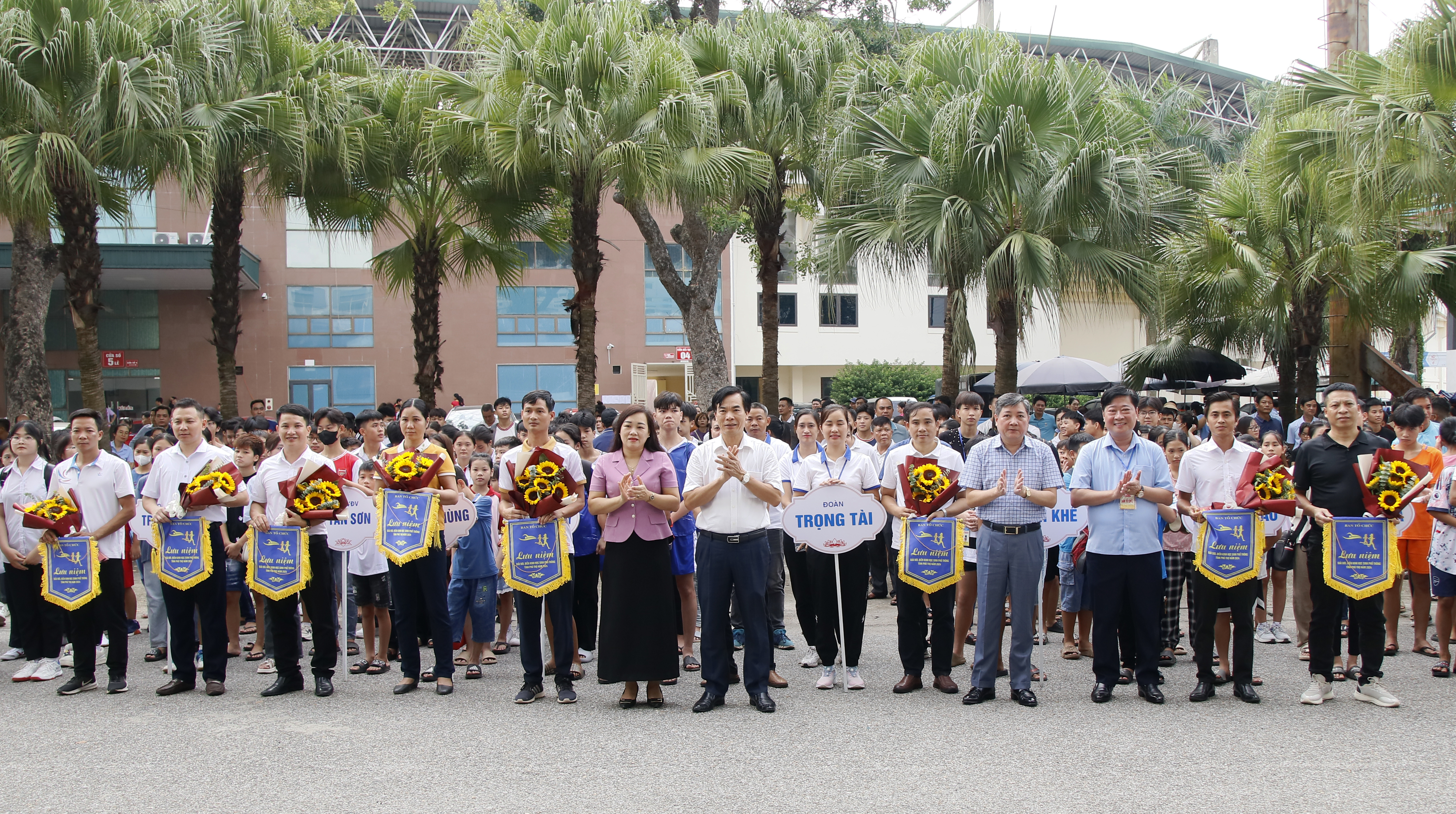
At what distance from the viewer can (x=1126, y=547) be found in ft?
21.8

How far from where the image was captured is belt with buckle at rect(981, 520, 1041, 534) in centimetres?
675

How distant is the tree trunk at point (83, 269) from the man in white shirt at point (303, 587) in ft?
25.7

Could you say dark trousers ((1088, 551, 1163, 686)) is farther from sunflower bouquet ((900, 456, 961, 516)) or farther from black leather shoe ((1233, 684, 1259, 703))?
sunflower bouquet ((900, 456, 961, 516))

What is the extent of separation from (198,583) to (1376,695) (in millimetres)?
7557

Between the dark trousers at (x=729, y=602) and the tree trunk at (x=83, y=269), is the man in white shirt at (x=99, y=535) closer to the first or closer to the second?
the dark trousers at (x=729, y=602)

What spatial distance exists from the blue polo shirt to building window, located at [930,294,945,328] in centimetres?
3194

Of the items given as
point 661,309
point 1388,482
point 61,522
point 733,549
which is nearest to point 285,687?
point 61,522

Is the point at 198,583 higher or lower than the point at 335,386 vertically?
lower

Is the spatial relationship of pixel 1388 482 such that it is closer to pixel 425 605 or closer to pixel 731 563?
pixel 731 563

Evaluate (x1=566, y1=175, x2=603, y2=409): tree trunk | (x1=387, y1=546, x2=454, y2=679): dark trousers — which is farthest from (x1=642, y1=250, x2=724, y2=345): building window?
(x1=387, y1=546, x2=454, y2=679): dark trousers

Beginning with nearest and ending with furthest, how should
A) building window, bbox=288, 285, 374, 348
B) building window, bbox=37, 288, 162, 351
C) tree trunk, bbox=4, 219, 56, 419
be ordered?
tree trunk, bbox=4, 219, 56, 419, building window, bbox=37, 288, 162, 351, building window, bbox=288, 285, 374, 348

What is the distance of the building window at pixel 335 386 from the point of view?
32.6 m

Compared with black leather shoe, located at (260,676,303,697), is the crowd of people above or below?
above

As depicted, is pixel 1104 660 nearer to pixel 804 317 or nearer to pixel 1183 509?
pixel 1183 509
